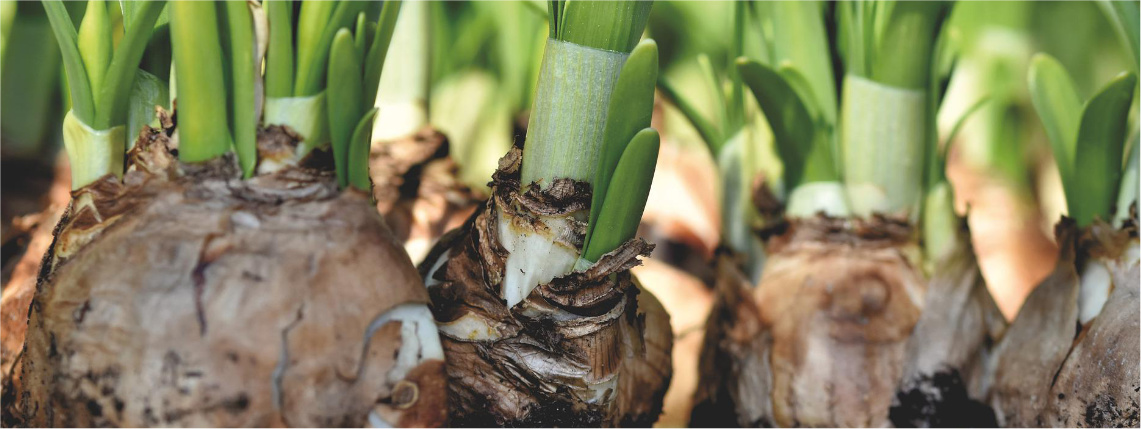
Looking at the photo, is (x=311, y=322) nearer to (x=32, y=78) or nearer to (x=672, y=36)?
(x=32, y=78)

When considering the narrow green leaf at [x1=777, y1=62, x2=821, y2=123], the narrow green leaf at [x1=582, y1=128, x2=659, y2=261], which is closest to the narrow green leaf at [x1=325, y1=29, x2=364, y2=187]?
the narrow green leaf at [x1=582, y1=128, x2=659, y2=261]

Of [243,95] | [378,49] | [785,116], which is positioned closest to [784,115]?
[785,116]

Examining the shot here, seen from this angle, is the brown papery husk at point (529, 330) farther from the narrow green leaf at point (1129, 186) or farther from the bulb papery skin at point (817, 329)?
the narrow green leaf at point (1129, 186)

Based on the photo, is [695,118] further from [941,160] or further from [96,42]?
[96,42]

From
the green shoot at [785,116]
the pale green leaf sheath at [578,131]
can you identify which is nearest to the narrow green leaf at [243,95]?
the pale green leaf sheath at [578,131]

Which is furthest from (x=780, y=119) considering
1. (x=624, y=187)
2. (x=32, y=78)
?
(x=32, y=78)

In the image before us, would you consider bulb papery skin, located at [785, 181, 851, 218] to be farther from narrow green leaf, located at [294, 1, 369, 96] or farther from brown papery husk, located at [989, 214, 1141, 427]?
narrow green leaf, located at [294, 1, 369, 96]

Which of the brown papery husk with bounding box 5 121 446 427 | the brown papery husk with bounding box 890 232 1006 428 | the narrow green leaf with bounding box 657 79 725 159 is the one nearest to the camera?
the brown papery husk with bounding box 5 121 446 427
